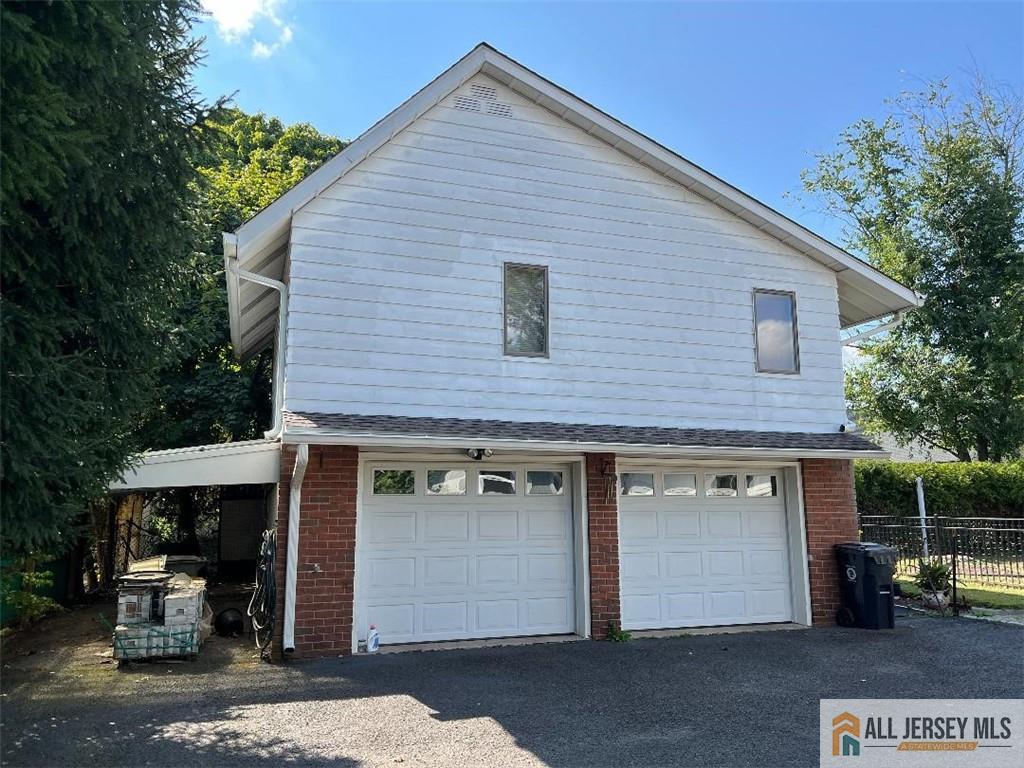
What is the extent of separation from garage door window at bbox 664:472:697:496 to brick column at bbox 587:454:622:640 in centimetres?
98

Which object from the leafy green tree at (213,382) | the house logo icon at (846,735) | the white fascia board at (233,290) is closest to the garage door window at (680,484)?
the house logo icon at (846,735)

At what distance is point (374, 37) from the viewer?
33.1 feet

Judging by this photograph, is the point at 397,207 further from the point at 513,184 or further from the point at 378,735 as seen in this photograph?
the point at 378,735

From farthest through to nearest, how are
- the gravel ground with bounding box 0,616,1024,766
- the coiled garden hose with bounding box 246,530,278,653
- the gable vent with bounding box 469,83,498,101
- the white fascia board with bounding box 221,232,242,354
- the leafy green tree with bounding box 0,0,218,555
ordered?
the gable vent with bounding box 469,83,498,101 < the coiled garden hose with bounding box 246,530,278,653 < the white fascia board with bounding box 221,232,242,354 < the gravel ground with bounding box 0,616,1024,766 < the leafy green tree with bounding box 0,0,218,555

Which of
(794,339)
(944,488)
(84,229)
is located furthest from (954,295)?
(84,229)

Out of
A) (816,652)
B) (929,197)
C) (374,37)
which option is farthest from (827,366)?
(929,197)

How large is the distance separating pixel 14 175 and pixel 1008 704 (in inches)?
349

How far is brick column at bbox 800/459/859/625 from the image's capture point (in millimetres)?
10156

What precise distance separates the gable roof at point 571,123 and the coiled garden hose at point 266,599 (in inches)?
129

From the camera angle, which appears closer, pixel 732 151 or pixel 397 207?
pixel 397 207

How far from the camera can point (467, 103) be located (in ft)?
31.3

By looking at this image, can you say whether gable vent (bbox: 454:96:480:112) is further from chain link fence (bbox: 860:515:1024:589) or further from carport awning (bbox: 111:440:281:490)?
chain link fence (bbox: 860:515:1024:589)

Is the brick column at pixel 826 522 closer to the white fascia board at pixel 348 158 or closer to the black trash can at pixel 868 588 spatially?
the black trash can at pixel 868 588

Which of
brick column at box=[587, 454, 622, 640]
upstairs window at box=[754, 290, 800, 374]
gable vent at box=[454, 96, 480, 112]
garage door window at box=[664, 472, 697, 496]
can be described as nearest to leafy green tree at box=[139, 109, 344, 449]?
gable vent at box=[454, 96, 480, 112]
